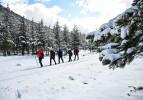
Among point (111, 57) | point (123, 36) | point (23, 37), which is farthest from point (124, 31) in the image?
point (23, 37)

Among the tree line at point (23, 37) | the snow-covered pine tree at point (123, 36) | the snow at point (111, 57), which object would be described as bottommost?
the snow at point (111, 57)

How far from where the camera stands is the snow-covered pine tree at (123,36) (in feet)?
22.4

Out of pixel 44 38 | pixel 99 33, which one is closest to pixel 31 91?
pixel 99 33

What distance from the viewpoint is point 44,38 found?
66.5 m

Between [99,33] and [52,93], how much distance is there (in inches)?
182

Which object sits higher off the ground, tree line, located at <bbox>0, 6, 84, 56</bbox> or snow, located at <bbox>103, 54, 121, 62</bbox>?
tree line, located at <bbox>0, 6, 84, 56</bbox>

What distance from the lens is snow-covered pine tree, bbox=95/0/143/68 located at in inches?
269

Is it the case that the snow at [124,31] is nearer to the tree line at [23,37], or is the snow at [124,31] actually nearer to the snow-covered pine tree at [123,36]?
the snow-covered pine tree at [123,36]

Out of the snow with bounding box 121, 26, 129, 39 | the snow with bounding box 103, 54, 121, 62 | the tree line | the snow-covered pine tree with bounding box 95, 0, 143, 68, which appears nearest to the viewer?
the snow with bounding box 121, 26, 129, 39

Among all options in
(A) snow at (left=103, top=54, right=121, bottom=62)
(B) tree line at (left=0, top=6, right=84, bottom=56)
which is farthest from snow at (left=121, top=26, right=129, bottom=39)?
(B) tree line at (left=0, top=6, right=84, bottom=56)

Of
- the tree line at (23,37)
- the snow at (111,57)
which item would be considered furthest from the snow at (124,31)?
the tree line at (23,37)

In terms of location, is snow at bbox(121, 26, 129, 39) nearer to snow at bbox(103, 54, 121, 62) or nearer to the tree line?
snow at bbox(103, 54, 121, 62)

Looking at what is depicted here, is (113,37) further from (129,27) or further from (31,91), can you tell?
(31,91)

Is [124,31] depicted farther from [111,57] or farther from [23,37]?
[23,37]
